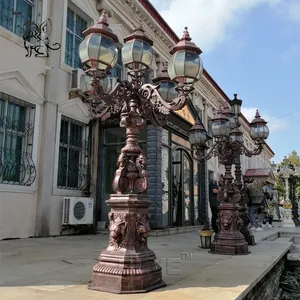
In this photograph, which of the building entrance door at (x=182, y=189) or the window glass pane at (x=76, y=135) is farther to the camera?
→ the building entrance door at (x=182, y=189)

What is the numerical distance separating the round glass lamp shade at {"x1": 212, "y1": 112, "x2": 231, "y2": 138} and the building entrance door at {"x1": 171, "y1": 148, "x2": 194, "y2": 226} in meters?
5.11

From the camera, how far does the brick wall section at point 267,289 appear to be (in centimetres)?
446

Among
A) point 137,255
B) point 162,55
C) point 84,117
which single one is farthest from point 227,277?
point 162,55

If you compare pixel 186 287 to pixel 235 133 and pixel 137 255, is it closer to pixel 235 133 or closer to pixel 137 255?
pixel 137 255

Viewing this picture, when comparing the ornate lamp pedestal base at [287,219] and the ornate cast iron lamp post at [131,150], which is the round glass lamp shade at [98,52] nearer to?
the ornate cast iron lamp post at [131,150]

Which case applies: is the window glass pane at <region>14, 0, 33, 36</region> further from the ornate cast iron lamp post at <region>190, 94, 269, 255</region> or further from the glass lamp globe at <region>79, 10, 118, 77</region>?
the glass lamp globe at <region>79, 10, 118, 77</region>

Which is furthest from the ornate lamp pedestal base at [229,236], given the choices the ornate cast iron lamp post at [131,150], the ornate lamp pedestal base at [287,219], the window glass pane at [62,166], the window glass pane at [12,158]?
the ornate lamp pedestal base at [287,219]

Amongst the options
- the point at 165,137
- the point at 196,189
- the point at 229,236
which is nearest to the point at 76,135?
the point at 165,137

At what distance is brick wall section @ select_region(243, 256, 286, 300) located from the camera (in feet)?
14.6

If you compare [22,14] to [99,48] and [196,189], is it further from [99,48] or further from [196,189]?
[196,189]

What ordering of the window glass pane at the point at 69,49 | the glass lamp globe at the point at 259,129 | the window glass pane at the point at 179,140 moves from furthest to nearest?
the window glass pane at the point at 179,140 → the window glass pane at the point at 69,49 → the glass lamp globe at the point at 259,129

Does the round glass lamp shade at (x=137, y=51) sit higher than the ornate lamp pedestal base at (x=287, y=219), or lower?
higher

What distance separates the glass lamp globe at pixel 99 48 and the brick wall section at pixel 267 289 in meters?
2.92

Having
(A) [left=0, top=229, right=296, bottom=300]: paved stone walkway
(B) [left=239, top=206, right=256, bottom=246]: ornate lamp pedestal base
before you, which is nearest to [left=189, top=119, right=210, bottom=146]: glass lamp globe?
(B) [left=239, top=206, right=256, bottom=246]: ornate lamp pedestal base
